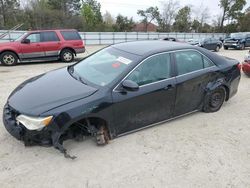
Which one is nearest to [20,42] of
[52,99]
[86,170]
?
[52,99]

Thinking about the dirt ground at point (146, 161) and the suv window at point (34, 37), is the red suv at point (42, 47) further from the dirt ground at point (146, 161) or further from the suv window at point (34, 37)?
the dirt ground at point (146, 161)

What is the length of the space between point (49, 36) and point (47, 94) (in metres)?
8.65

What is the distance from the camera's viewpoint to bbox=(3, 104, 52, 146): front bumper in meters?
3.07

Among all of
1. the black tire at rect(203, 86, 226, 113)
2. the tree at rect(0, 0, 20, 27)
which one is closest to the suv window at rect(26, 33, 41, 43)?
the black tire at rect(203, 86, 226, 113)

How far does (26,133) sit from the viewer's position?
3104mm

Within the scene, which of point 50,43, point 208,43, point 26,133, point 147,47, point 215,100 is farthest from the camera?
point 208,43

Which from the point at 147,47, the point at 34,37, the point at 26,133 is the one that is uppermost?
the point at 147,47

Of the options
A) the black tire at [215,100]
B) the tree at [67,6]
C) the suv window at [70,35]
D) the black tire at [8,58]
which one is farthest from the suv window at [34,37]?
the tree at [67,6]

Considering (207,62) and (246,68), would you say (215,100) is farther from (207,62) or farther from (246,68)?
(246,68)

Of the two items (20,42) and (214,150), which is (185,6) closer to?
(20,42)

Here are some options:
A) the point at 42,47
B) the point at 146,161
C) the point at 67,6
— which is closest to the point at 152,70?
the point at 146,161

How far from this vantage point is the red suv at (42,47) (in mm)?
10461

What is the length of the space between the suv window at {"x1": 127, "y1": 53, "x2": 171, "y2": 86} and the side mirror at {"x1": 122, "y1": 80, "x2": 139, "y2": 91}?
0.40ft

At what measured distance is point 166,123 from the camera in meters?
4.30
